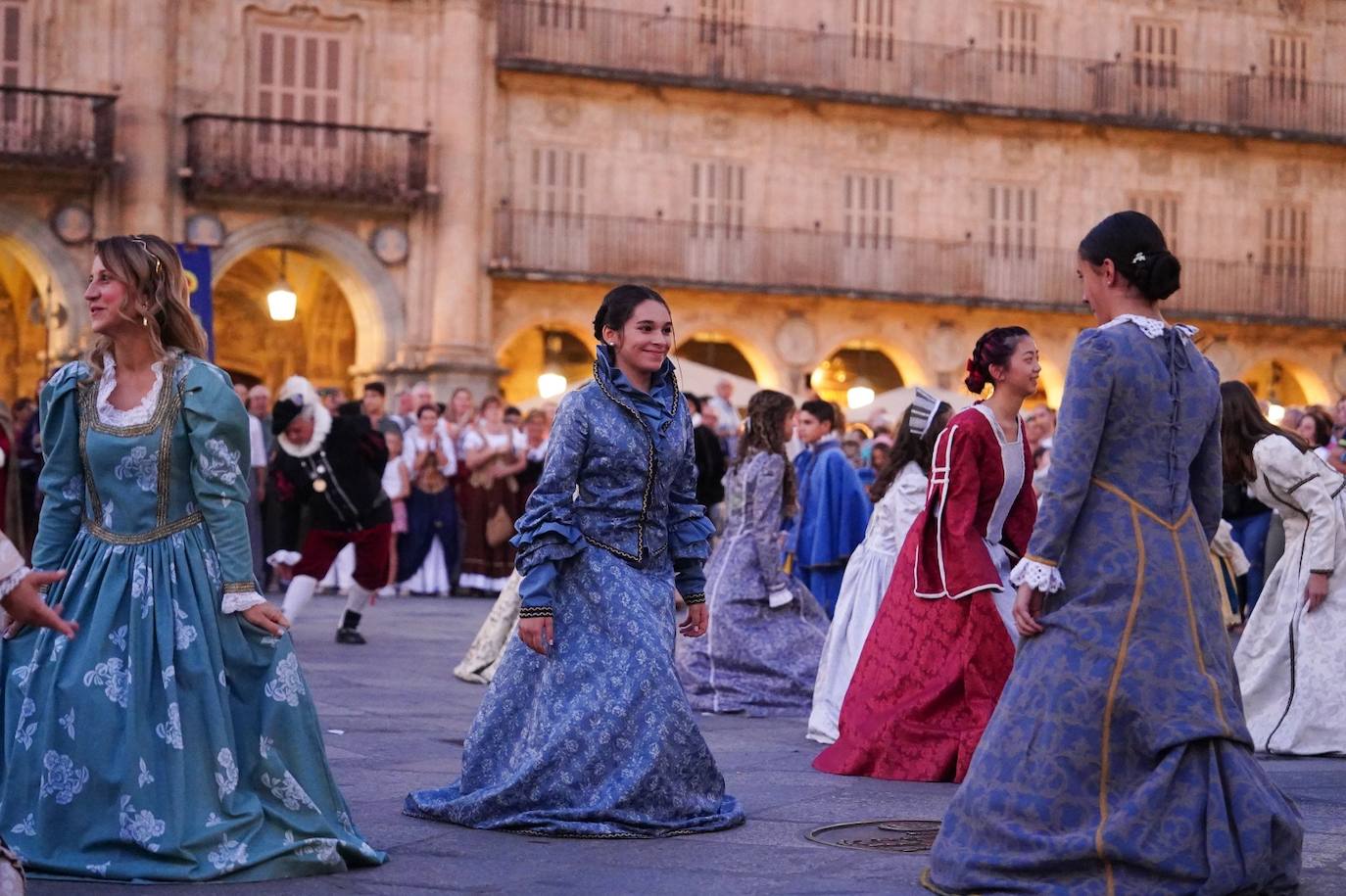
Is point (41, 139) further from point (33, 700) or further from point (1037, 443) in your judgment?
point (33, 700)

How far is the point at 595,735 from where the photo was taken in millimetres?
6527

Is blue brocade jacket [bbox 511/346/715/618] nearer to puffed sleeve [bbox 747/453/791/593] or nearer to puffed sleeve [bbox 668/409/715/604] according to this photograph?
puffed sleeve [bbox 668/409/715/604]

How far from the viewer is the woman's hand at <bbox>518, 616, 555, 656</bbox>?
260 inches

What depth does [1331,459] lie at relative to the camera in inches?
520

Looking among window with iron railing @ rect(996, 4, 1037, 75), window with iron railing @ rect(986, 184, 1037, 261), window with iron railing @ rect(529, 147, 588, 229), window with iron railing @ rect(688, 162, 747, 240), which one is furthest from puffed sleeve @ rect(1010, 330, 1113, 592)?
window with iron railing @ rect(996, 4, 1037, 75)

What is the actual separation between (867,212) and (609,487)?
26616 mm

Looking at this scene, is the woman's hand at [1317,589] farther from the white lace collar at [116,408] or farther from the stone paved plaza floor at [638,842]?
the white lace collar at [116,408]

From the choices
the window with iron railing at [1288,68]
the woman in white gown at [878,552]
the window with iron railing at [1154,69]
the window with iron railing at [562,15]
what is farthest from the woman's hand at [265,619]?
the window with iron railing at [1288,68]

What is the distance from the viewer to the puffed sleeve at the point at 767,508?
10.7m

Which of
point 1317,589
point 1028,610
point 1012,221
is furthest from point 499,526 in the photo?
point 1012,221

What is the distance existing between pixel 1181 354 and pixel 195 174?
78.4 feet

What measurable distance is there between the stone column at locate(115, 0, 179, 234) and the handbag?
9.92 m

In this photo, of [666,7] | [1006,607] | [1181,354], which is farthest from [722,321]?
[1181,354]

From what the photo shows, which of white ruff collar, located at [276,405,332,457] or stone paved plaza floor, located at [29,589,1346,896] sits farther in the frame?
white ruff collar, located at [276,405,332,457]
